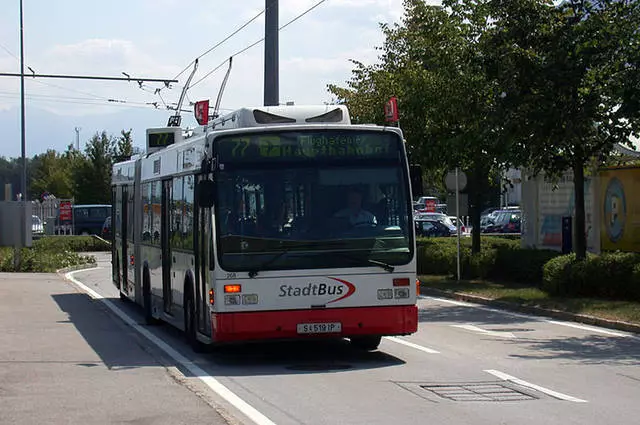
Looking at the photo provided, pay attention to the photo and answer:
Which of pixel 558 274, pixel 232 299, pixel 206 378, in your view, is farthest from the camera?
pixel 558 274

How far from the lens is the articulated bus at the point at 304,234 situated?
12758mm

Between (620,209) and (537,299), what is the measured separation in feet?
18.5

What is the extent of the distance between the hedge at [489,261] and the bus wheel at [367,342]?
1229 cm

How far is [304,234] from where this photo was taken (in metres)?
12.9

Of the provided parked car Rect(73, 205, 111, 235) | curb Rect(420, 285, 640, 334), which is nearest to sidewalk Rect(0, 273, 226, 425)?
curb Rect(420, 285, 640, 334)

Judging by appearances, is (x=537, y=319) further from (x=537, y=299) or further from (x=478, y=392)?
(x=478, y=392)

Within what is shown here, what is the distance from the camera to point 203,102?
22938mm

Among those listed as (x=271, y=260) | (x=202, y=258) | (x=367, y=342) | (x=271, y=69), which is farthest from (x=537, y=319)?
(x=271, y=69)

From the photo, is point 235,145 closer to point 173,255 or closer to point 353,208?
point 353,208

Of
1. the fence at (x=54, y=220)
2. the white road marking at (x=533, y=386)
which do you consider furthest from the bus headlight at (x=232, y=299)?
the fence at (x=54, y=220)

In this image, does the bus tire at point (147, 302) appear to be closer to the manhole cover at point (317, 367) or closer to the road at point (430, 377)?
the road at point (430, 377)

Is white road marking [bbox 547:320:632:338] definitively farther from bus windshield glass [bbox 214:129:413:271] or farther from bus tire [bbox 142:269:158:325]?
bus tire [bbox 142:269:158:325]

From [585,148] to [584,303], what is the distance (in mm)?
3741

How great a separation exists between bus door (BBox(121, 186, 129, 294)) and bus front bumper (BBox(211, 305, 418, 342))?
10.1m
